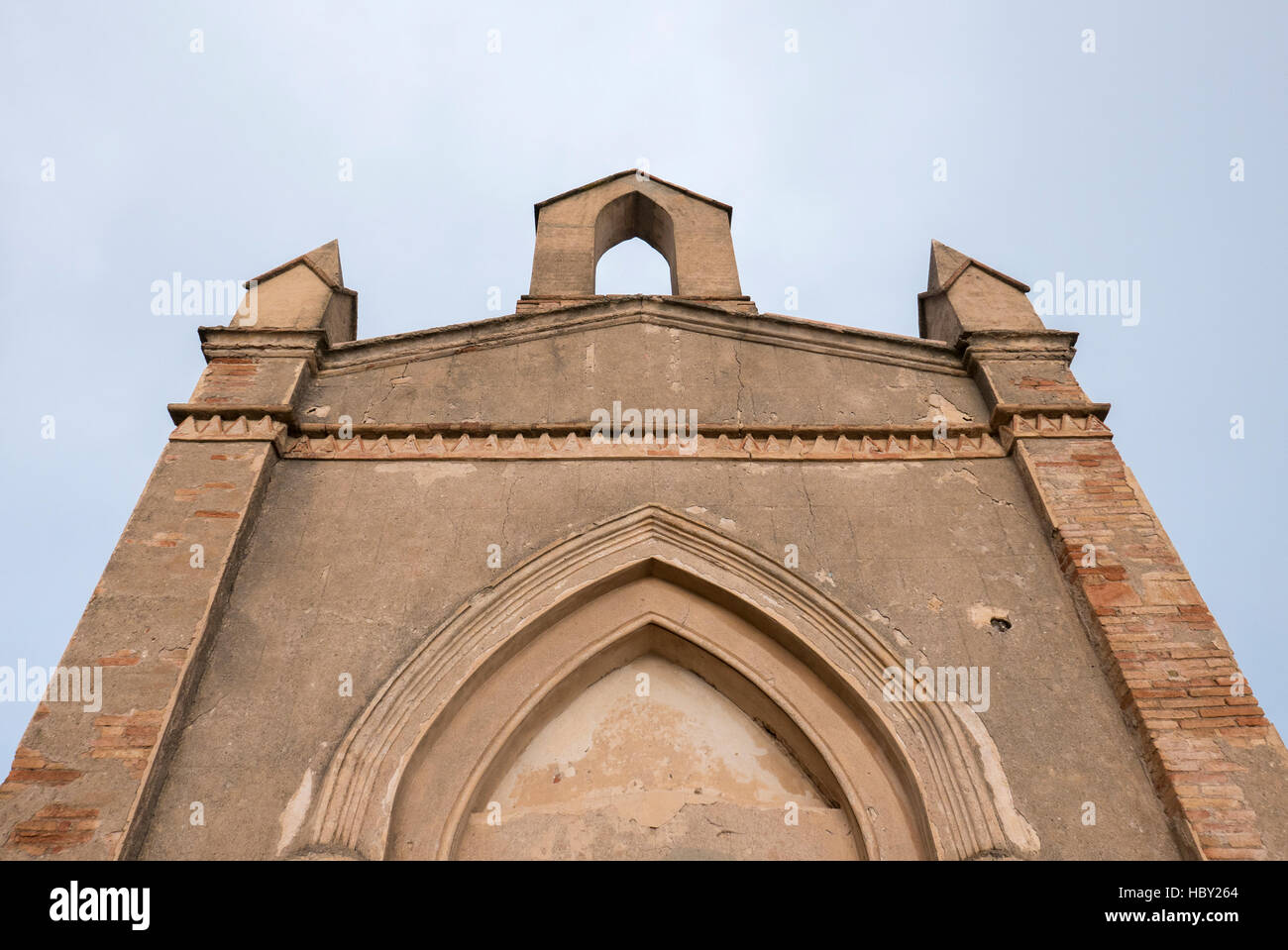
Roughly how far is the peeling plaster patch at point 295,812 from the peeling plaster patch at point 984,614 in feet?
10.8

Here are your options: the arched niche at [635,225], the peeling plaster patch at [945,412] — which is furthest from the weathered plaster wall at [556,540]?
the arched niche at [635,225]

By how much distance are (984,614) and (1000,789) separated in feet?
3.46

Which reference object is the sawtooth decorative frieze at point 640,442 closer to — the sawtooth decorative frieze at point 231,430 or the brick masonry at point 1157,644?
the sawtooth decorative frieze at point 231,430

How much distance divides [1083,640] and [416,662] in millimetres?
3293

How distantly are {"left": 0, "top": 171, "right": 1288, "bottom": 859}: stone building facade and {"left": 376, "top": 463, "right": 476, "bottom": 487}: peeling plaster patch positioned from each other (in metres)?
0.03

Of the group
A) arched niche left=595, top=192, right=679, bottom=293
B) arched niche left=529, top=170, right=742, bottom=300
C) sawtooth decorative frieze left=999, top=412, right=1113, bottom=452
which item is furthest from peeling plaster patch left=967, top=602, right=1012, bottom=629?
arched niche left=595, top=192, right=679, bottom=293

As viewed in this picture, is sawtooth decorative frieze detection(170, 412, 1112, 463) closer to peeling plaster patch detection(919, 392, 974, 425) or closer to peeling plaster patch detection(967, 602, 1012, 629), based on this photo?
peeling plaster patch detection(919, 392, 974, 425)

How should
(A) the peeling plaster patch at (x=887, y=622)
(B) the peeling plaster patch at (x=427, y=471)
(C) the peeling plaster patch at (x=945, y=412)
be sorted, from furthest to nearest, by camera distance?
1. (C) the peeling plaster patch at (x=945, y=412)
2. (B) the peeling plaster patch at (x=427, y=471)
3. (A) the peeling plaster patch at (x=887, y=622)

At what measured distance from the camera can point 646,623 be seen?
19.1ft

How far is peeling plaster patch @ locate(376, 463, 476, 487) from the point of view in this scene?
6.47 metres

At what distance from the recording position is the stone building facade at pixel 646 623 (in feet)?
15.8
